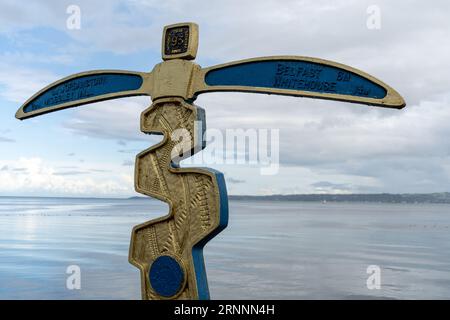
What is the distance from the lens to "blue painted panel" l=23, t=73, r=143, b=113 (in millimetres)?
7148

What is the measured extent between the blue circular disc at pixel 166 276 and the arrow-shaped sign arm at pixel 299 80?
1.88 m

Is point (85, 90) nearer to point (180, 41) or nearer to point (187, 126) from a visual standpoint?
point (180, 41)

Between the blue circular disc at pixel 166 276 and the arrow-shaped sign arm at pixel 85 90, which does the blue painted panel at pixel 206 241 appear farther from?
the arrow-shaped sign arm at pixel 85 90

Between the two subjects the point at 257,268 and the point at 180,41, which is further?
the point at 257,268

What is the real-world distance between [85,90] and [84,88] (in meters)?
0.04

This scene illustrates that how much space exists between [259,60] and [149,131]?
1.49 metres

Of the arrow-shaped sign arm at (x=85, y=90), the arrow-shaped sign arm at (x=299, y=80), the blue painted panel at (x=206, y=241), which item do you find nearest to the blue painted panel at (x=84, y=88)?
the arrow-shaped sign arm at (x=85, y=90)

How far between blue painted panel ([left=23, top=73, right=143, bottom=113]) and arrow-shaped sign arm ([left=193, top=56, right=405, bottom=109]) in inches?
40.9

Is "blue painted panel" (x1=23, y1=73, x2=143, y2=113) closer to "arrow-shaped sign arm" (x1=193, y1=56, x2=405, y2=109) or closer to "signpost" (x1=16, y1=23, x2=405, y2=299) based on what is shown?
"signpost" (x1=16, y1=23, x2=405, y2=299)

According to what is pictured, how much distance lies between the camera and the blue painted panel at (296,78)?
5.83m

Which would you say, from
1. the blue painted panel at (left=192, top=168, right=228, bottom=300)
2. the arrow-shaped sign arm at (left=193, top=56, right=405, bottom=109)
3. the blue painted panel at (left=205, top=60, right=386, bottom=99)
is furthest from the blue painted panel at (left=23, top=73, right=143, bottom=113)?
the blue painted panel at (left=192, top=168, right=228, bottom=300)

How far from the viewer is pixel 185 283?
20.9 feet

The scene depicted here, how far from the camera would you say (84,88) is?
750 centimetres

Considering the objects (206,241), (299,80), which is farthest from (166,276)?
(299,80)
